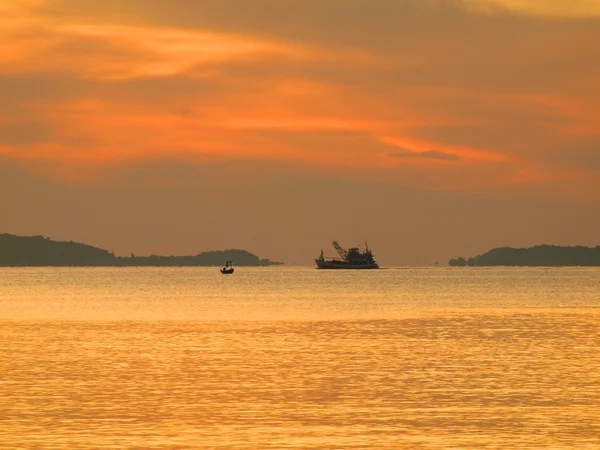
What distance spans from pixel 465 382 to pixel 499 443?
1802 centimetres

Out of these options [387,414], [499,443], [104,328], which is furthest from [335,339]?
[499,443]

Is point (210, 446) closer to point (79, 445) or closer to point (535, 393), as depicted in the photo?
point (79, 445)

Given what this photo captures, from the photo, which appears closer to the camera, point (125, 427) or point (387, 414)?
point (125, 427)

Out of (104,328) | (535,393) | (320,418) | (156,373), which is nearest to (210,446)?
(320,418)

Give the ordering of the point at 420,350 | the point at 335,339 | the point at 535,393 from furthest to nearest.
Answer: the point at 335,339 → the point at 420,350 → the point at 535,393

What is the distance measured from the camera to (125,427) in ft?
131

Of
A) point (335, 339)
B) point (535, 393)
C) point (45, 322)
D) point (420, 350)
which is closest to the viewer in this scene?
point (535, 393)

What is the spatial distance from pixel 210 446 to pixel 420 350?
39965 millimetres

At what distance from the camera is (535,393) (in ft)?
162

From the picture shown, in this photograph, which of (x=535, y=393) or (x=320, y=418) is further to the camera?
(x=535, y=393)

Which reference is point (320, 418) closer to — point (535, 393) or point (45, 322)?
point (535, 393)

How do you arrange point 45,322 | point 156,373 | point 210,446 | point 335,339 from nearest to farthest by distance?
point 210,446
point 156,373
point 335,339
point 45,322

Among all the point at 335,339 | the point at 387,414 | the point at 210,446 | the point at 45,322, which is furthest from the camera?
the point at 45,322

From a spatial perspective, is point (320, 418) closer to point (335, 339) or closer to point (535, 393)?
point (535, 393)
